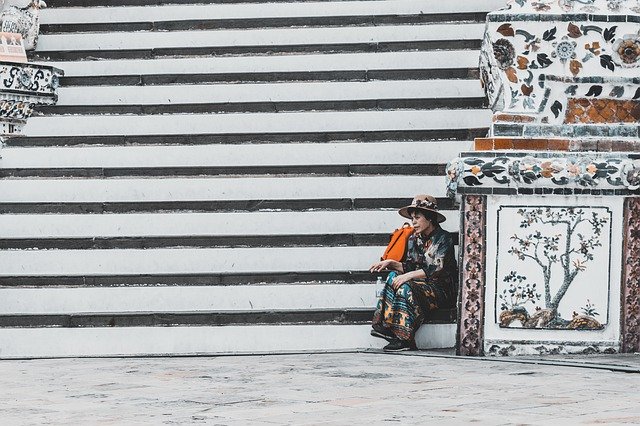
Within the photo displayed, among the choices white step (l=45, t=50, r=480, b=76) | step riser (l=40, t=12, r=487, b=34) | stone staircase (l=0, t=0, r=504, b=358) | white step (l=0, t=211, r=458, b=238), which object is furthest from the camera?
step riser (l=40, t=12, r=487, b=34)

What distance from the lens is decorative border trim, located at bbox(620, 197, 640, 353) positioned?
7887 mm

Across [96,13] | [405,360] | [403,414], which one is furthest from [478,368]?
[96,13]

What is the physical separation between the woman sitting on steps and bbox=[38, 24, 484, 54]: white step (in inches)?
87.3

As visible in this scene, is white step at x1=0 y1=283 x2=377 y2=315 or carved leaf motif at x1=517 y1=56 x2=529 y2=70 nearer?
carved leaf motif at x1=517 y1=56 x2=529 y2=70

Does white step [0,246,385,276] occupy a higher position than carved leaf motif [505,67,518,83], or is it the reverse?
carved leaf motif [505,67,518,83]

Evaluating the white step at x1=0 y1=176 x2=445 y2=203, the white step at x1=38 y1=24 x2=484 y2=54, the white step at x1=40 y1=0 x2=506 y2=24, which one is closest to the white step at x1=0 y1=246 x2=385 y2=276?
the white step at x1=0 y1=176 x2=445 y2=203

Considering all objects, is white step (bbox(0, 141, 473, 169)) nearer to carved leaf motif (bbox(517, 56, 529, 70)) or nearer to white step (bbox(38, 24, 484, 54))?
white step (bbox(38, 24, 484, 54))

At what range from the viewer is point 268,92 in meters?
10.1

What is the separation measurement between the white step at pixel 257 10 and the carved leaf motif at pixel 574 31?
2747mm

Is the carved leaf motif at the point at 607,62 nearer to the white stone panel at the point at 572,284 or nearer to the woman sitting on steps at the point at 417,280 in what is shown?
the white stone panel at the point at 572,284

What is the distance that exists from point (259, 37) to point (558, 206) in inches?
136

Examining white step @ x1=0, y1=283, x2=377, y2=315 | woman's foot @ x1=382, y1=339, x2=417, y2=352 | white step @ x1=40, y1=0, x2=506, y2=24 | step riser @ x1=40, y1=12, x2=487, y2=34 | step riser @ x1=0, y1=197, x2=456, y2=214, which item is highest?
white step @ x1=40, y1=0, x2=506, y2=24

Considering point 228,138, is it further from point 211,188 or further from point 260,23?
point 260,23

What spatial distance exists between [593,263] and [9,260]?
3.70 metres
